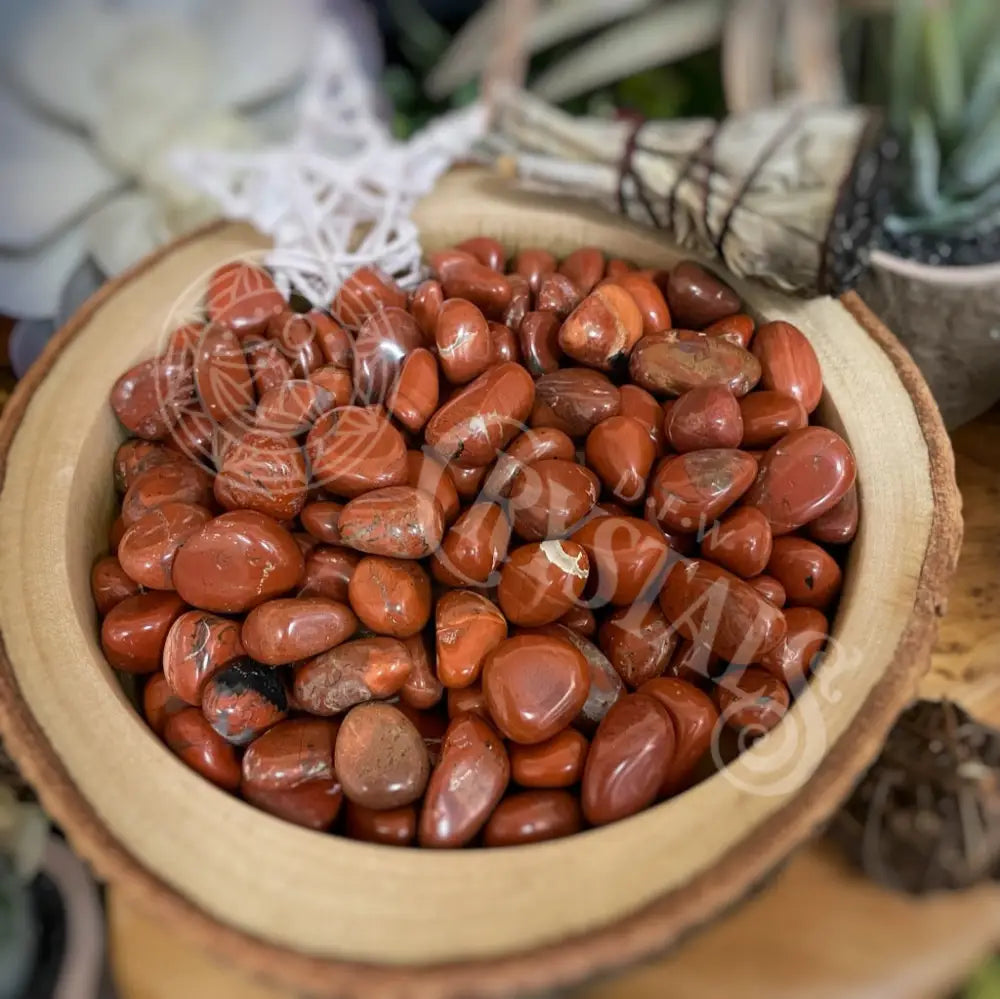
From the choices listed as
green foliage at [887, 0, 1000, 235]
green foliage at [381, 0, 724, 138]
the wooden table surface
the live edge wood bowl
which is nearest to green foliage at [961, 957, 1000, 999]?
the wooden table surface

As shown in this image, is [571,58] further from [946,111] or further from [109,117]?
[109,117]

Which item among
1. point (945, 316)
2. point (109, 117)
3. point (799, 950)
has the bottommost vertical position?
point (799, 950)

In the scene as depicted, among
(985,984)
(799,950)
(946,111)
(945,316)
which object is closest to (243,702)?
(799,950)

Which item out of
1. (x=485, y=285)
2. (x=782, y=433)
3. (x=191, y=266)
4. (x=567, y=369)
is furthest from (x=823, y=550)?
(x=191, y=266)

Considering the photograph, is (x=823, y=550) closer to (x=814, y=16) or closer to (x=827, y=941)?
(x=827, y=941)

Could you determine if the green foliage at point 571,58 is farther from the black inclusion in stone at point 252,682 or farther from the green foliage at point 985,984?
the green foliage at point 985,984

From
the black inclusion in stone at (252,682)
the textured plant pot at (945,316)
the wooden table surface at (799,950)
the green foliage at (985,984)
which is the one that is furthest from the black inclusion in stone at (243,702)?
the textured plant pot at (945,316)

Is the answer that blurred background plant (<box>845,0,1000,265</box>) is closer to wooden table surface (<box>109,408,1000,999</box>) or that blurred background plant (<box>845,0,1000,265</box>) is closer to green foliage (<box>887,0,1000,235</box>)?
Answer: green foliage (<box>887,0,1000,235</box>)
